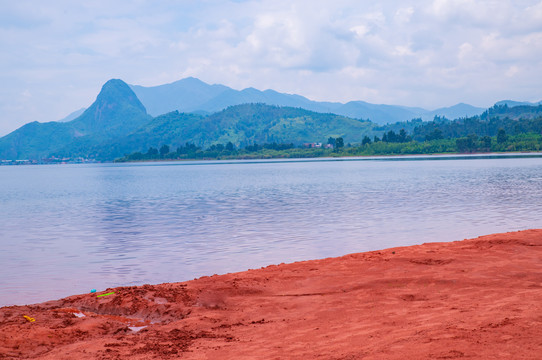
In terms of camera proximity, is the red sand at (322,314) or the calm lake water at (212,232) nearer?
the red sand at (322,314)

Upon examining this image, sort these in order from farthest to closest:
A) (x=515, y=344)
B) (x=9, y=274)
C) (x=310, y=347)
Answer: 1. (x=9, y=274)
2. (x=310, y=347)
3. (x=515, y=344)

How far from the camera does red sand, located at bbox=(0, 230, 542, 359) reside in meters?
10.8

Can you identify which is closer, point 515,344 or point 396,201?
point 515,344

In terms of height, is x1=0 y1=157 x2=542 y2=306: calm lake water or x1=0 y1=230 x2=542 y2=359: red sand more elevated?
x1=0 y1=230 x2=542 y2=359: red sand

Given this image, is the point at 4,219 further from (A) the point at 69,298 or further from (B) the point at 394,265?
(B) the point at 394,265

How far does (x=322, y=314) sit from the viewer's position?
1439 cm

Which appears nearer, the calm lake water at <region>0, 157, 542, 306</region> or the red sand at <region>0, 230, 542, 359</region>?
the red sand at <region>0, 230, 542, 359</region>

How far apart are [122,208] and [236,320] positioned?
43.4m

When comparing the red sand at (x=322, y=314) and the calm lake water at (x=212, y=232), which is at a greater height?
the red sand at (x=322, y=314)

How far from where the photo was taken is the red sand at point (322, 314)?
1078 cm

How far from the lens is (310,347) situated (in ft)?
37.2

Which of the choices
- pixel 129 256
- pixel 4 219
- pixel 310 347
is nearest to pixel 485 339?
pixel 310 347

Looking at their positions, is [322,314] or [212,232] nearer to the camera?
[322,314]

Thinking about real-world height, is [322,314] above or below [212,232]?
above
